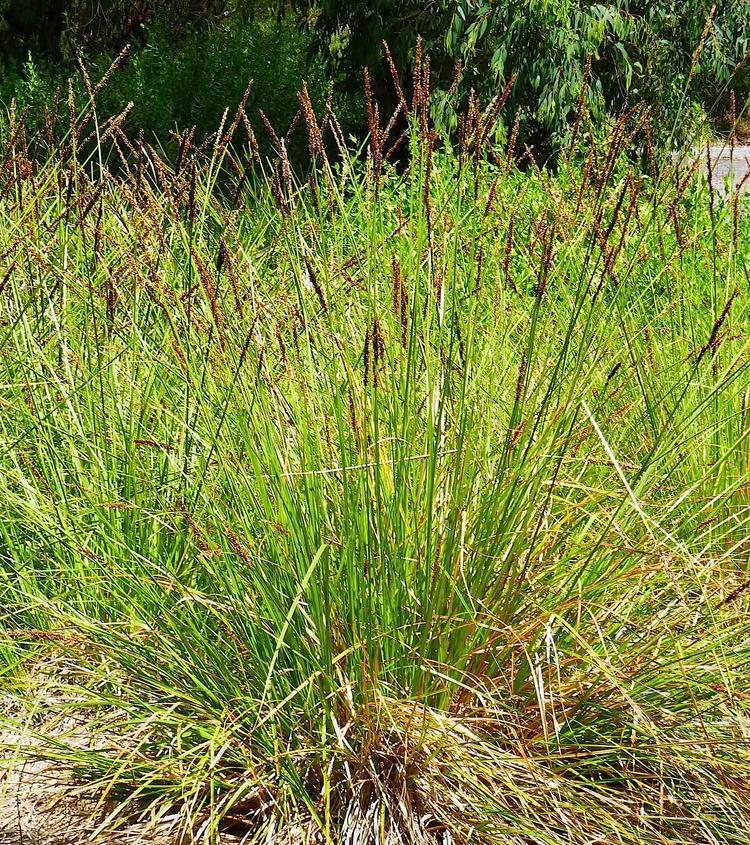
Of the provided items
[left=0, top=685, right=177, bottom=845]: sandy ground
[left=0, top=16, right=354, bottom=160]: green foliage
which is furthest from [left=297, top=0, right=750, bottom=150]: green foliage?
[left=0, top=685, right=177, bottom=845]: sandy ground

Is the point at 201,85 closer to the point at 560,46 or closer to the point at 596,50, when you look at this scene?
the point at 560,46

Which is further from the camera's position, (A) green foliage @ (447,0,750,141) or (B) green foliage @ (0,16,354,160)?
(B) green foliage @ (0,16,354,160)

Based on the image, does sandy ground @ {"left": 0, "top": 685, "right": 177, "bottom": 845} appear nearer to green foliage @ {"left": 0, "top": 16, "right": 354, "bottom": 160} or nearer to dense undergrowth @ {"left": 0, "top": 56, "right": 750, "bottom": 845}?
dense undergrowth @ {"left": 0, "top": 56, "right": 750, "bottom": 845}

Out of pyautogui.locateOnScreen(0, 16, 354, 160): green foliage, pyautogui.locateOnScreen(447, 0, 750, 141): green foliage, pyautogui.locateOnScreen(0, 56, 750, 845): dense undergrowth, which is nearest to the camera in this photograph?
pyautogui.locateOnScreen(0, 56, 750, 845): dense undergrowth

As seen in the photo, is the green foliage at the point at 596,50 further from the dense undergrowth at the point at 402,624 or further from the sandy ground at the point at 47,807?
the sandy ground at the point at 47,807

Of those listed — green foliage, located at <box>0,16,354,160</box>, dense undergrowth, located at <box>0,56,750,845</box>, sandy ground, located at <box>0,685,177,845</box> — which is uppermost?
dense undergrowth, located at <box>0,56,750,845</box>

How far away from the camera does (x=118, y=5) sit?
13992mm

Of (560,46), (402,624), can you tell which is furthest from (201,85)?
(402,624)

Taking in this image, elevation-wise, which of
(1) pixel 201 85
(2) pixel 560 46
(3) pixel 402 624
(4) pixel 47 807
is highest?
(3) pixel 402 624

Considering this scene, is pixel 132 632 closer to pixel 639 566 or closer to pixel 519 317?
pixel 639 566

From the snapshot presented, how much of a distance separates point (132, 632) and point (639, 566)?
1.08m

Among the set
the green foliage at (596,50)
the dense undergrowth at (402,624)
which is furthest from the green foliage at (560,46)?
the dense undergrowth at (402,624)

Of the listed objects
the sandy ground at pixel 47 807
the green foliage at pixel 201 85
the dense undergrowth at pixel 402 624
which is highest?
the dense undergrowth at pixel 402 624

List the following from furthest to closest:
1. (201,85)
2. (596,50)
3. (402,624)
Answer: (201,85) → (596,50) → (402,624)
